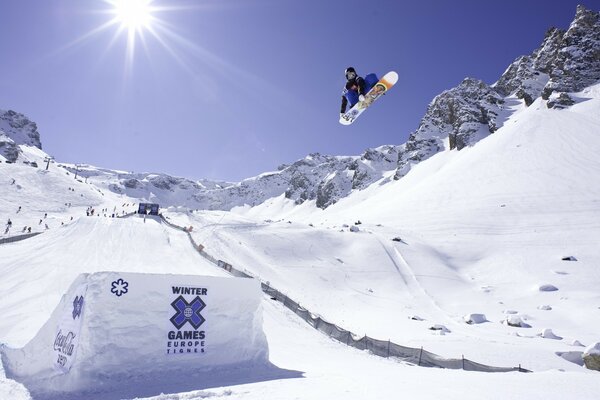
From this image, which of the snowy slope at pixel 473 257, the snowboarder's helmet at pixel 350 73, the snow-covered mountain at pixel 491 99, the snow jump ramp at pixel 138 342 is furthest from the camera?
the snow-covered mountain at pixel 491 99

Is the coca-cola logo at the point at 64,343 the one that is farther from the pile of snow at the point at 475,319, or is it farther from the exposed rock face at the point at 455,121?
the exposed rock face at the point at 455,121

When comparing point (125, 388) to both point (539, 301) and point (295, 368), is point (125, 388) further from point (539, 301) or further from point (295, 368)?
point (539, 301)

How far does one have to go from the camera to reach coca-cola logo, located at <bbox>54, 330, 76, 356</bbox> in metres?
8.69

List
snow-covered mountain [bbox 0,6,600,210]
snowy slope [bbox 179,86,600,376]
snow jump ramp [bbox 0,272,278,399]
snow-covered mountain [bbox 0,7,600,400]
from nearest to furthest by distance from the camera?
1. snow jump ramp [bbox 0,272,278,399]
2. snow-covered mountain [bbox 0,7,600,400]
3. snowy slope [bbox 179,86,600,376]
4. snow-covered mountain [bbox 0,6,600,210]

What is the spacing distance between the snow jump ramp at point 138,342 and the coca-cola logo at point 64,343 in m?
0.02

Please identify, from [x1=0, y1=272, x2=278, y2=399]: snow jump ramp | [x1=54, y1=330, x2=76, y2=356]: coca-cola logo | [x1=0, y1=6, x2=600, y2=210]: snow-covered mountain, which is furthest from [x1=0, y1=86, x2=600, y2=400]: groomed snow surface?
[x1=0, y1=6, x2=600, y2=210]: snow-covered mountain

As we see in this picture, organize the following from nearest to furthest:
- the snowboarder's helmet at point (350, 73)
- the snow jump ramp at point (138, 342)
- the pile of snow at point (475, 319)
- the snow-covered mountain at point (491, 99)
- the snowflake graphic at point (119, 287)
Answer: the snow jump ramp at point (138, 342) → the snowflake graphic at point (119, 287) → the snowboarder's helmet at point (350, 73) → the pile of snow at point (475, 319) → the snow-covered mountain at point (491, 99)

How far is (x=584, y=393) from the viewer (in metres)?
6.04

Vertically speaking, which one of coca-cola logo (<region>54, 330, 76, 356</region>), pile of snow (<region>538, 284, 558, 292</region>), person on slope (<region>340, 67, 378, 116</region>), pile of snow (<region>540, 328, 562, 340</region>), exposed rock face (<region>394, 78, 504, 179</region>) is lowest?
pile of snow (<region>540, 328, 562, 340</region>)

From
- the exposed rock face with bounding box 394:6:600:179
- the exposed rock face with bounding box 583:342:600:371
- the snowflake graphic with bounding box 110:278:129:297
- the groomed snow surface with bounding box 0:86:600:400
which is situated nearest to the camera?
the groomed snow surface with bounding box 0:86:600:400

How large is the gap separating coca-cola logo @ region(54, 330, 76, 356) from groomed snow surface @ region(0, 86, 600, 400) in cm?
102

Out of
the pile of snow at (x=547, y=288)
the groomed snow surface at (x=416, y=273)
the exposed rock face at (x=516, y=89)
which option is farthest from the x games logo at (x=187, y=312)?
the exposed rock face at (x=516, y=89)

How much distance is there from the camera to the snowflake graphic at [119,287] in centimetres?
930

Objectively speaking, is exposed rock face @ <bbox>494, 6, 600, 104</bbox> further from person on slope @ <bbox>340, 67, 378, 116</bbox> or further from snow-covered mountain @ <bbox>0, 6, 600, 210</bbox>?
person on slope @ <bbox>340, 67, 378, 116</bbox>
